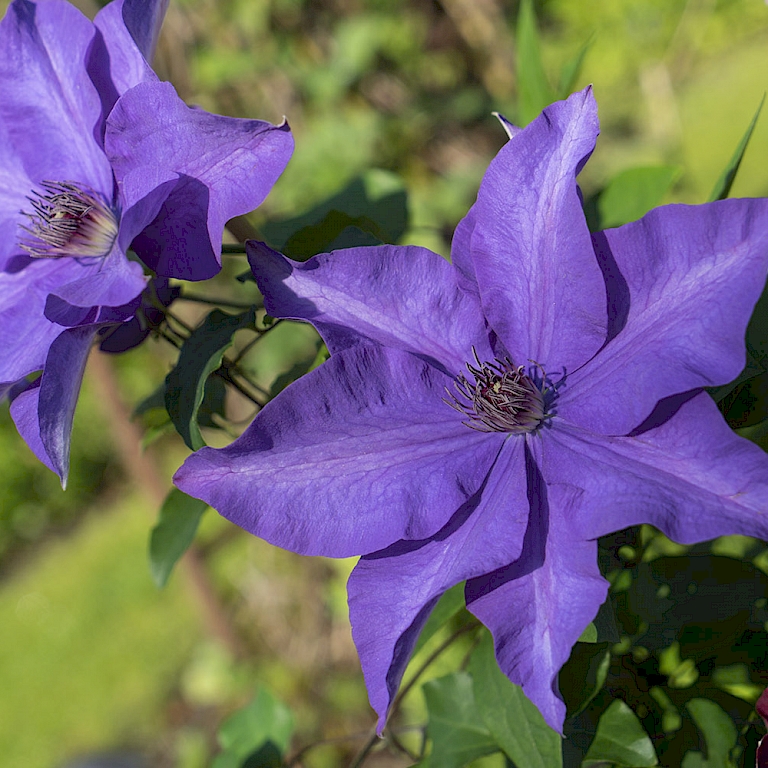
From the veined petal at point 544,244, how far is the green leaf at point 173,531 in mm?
372

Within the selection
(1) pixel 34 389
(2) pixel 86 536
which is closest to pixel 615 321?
(1) pixel 34 389

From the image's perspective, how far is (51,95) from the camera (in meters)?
0.77

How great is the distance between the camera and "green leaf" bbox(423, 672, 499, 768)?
870 millimetres

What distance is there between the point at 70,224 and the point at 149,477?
226 cm

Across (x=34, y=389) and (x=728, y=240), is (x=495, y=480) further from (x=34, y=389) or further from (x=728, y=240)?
(x=34, y=389)

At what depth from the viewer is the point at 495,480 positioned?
2.14ft

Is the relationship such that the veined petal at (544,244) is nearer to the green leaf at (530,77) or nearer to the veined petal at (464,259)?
the veined petal at (464,259)

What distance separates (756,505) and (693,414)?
0.07 meters

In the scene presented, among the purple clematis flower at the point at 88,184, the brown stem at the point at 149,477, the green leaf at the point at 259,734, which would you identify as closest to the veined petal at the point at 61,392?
the purple clematis flower at the point at 88,184

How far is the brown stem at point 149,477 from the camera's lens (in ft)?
8.93

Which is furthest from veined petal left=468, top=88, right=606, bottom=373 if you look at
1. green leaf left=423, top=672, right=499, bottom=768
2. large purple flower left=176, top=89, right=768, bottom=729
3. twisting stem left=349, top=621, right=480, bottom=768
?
green leaf left=423, top=672, right=499, bottom=768

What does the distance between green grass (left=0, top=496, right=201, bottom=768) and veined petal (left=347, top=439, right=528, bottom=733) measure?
338cm

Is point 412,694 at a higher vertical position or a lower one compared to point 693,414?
lower

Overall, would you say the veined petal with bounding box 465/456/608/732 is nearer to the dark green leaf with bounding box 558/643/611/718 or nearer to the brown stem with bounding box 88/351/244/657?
the dark green leaf with bounding box 558/643/611/718
